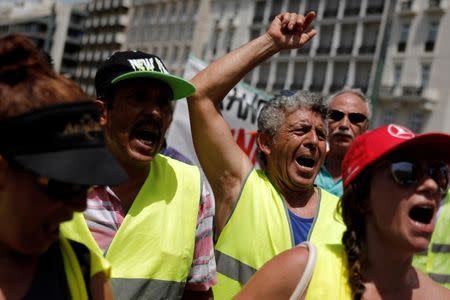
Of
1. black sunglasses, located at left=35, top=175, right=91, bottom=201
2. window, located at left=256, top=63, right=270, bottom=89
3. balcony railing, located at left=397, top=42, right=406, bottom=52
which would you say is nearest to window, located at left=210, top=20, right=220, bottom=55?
window, located at left=256, top=63, right=270, bottom=89

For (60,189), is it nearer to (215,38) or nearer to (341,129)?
(341,129)

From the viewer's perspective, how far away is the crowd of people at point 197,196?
203cm

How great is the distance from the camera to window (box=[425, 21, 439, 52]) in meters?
46.5

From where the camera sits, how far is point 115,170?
2.05 metres

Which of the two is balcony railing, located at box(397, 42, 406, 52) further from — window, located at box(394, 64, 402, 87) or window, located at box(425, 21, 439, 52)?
window, located at box(425, 21, 439, 52)

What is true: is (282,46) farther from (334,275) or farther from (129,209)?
(334,275)

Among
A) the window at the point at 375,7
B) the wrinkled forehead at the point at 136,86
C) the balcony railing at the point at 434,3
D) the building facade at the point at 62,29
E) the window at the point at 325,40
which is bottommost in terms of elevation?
the building facade at the point at 62,29

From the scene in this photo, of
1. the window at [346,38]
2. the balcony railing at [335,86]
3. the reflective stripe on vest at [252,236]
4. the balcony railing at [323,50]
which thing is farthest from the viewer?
the balcony railing at [323,50]

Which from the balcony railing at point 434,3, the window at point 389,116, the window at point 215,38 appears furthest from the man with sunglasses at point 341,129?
the window at point 215,38

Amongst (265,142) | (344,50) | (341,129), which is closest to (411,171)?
(265,142)

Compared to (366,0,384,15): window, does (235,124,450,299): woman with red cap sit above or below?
below

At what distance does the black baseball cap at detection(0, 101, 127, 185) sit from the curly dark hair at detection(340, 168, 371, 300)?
89 cm

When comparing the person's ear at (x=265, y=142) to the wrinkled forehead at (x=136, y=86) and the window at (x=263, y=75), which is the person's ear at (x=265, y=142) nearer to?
the wrinkled forehead at (x=136, y=86)

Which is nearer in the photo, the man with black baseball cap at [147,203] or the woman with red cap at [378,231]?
A: the woman with red cap at [378,231]
